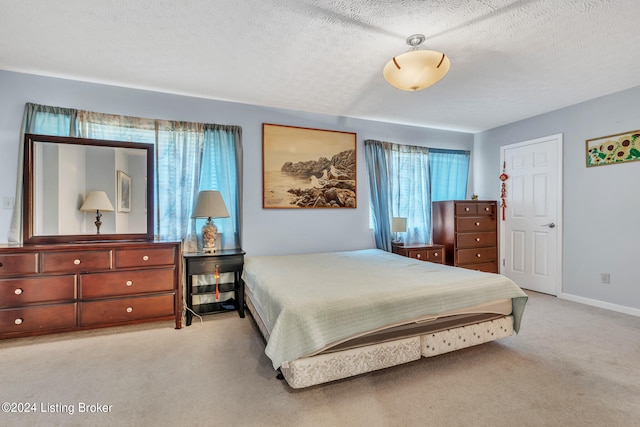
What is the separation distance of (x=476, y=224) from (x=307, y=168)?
269 cm

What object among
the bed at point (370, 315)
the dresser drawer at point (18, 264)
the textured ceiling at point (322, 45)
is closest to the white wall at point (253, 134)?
the textured ceiling at point (322, 45)

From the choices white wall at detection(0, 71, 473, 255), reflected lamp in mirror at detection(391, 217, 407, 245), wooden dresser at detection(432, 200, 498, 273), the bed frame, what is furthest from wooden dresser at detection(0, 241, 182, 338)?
wooden dresser at detection(432, 200, 498, 273)

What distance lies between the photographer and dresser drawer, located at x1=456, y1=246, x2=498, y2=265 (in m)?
4.35

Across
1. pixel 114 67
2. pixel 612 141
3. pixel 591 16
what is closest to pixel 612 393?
pixel 591 16

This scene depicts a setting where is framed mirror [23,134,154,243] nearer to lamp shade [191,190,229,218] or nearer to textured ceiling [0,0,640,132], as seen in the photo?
lamp shade [191,190,229,218]

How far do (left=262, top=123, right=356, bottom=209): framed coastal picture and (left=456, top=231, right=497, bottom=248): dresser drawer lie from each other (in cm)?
167

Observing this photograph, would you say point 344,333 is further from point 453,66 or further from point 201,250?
Answer: point 453,66

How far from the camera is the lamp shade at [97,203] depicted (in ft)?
9.68

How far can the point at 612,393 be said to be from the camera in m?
1.82

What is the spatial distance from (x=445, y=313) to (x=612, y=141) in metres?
3.12

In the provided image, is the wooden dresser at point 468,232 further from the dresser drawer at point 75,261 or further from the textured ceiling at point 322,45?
the dresser drawer at point 75,261

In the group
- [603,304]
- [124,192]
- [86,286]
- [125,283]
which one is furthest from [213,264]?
[603,304]

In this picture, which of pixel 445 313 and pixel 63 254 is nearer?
pixel 445 313

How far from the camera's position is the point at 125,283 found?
2.73 m
